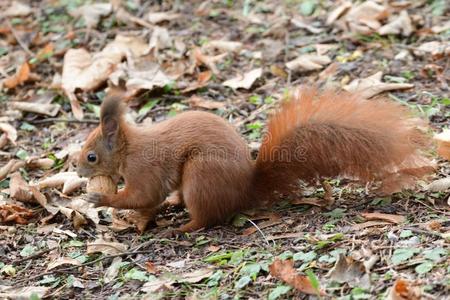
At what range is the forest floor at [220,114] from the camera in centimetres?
317

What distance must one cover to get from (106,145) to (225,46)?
226cm

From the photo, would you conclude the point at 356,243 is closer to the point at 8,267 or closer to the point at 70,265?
the point at 70,265

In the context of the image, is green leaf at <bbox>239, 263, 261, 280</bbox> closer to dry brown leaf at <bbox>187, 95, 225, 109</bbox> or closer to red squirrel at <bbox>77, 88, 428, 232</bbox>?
red squirrel at <bbox>77, 88, 428, 232</bbox>

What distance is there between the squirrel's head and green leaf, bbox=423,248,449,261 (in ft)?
5.92

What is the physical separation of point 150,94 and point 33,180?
1.24 metres

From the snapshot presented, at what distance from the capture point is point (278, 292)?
2957 millimetres

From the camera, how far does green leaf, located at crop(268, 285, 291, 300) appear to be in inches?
116

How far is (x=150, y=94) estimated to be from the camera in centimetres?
555

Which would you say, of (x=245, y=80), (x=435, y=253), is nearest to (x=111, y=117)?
(x=245, y=80)

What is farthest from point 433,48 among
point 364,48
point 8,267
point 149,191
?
point 8,267

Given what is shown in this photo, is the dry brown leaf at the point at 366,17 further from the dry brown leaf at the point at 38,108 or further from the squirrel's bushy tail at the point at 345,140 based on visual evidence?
the dry brown leaf at the point at 38,108

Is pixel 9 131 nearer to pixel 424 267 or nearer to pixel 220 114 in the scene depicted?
pixel 220 114

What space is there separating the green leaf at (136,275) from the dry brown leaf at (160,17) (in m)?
3.69

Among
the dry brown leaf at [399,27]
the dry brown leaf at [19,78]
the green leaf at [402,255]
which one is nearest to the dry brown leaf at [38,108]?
the dry brown leaf at [19,78]
